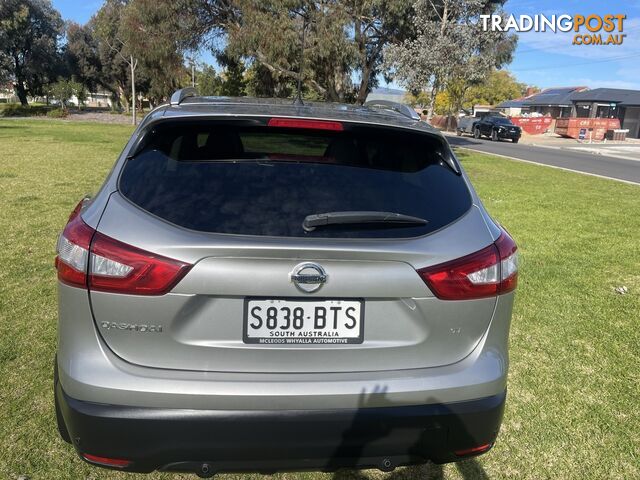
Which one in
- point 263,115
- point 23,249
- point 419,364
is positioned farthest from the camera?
point 23,249

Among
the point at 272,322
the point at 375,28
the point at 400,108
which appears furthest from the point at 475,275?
the point at 375,28

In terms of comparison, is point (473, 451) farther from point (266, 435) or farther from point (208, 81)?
point (208, 81)

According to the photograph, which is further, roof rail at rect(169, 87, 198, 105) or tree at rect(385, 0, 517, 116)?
tree at rect(385, 0, 517, 116)

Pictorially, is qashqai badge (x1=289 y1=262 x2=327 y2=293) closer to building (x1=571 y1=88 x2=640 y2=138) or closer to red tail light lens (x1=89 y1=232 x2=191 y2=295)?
red tail light lens (x1=89 y1=232 x2=191 y2=295)

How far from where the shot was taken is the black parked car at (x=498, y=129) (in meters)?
35.5

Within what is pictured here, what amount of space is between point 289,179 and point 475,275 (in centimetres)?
80

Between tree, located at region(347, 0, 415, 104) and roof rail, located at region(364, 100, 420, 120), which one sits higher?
tree, located at region(347, 0, 415, 104)

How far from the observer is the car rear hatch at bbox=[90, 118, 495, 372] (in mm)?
1881

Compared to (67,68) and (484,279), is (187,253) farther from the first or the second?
(67,68)

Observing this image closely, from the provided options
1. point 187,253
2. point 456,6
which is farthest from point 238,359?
point 456,6

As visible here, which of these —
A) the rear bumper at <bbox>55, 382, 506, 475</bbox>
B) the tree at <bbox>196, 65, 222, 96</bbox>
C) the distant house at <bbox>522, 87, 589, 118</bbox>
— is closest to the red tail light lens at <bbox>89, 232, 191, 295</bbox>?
the rear bumper at <bbox>55, 382, 506, 475</bbox>

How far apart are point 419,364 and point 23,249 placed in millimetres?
5410

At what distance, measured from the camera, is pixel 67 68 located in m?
61.4

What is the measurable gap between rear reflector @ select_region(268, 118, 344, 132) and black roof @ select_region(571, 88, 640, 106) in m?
56.4
